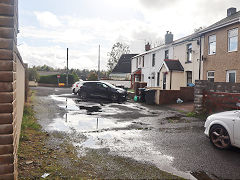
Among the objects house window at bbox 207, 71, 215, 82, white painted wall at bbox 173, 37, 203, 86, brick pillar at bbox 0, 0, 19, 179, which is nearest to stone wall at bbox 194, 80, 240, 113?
house window at bbox 207, 71, 215, 82

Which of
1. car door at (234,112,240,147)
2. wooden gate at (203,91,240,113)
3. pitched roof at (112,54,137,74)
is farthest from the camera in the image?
pitched roof at (112,54,137,74)

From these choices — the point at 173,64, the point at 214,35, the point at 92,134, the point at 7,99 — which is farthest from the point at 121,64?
the point at 7,99

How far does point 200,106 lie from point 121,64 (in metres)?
43.0

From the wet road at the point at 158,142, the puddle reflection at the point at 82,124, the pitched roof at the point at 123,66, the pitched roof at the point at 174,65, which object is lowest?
the wet road at the point at 158,142

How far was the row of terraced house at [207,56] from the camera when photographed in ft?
50.8

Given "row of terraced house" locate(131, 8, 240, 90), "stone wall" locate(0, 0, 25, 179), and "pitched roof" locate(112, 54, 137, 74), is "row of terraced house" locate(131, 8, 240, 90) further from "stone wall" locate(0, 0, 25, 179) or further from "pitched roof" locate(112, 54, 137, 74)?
"pitched roof" locate(112, 54, 137, 74)

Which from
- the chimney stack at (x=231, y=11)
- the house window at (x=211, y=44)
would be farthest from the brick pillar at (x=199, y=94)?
the chimney stack at (x=231, y=11)

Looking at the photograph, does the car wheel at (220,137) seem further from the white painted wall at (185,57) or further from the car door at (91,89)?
the white painted wall at (185,57)

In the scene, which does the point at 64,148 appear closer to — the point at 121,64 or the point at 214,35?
the point at 214,35

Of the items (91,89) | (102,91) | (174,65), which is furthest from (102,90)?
(174,65)

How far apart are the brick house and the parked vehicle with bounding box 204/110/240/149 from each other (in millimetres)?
10261

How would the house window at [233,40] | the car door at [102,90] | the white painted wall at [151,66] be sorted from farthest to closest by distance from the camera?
the white painted wall at [151,66] < the car door at [102,90] < the house window at [233,40]

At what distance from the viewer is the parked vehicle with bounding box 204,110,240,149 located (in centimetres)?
546

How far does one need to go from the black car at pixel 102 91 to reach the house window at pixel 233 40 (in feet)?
28.2
